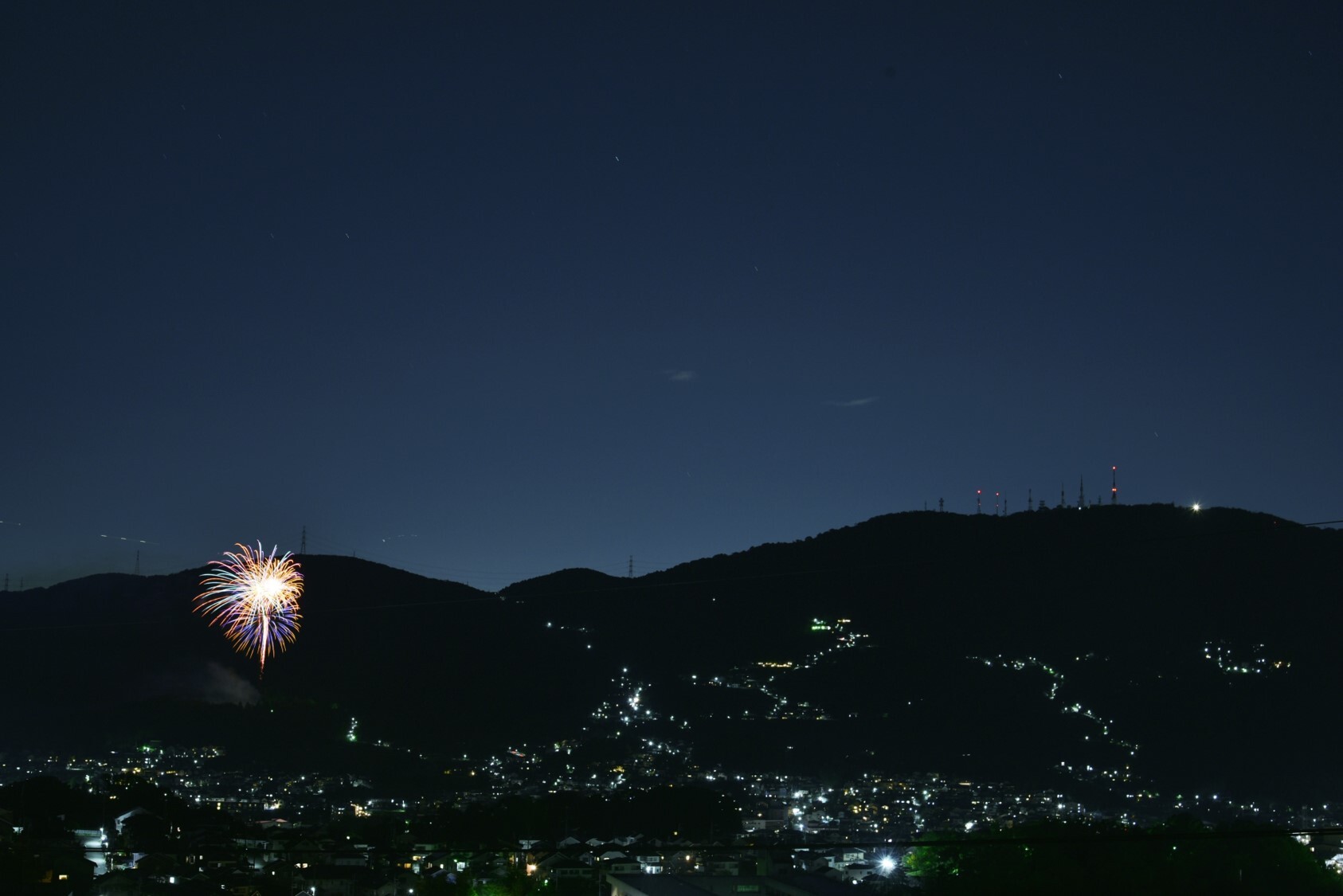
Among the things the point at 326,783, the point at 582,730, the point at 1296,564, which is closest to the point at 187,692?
the point at 326,783

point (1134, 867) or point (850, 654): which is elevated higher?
point (850, 654)

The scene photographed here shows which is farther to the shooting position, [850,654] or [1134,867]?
[850,654]

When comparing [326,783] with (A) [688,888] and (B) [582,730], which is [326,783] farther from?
(A) [688,888]

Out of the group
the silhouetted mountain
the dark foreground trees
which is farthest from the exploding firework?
the silhouetted mountain

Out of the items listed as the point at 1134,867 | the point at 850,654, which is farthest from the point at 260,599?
the point at 850,654

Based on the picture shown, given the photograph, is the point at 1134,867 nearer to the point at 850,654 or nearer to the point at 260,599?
the point at 260,599
